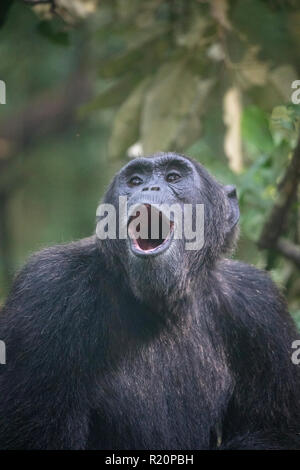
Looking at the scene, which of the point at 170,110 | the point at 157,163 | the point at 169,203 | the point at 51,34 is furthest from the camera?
the point at 170,110

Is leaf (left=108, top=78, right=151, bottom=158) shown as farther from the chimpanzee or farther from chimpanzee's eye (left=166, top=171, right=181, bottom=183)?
chimpanzee's eye (left=166, top=171, right=181, bottom=183)

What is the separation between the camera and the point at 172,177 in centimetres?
579

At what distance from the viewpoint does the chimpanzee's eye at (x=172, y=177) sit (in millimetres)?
5762

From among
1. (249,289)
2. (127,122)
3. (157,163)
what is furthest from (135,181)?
(127,122)

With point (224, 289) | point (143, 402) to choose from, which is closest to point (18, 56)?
point (224, 289)

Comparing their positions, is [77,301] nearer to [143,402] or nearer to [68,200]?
[143,402]

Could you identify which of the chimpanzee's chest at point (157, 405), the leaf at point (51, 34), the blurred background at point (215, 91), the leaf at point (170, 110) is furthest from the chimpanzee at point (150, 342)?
the leaf at point (51, 34)

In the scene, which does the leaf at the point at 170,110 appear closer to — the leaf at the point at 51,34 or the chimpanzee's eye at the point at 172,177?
the leaf at the point at 51,34

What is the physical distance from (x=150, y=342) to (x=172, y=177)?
109 cm

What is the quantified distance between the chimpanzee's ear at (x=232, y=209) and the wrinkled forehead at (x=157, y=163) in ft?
1.48

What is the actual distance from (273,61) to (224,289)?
1978 millimetres

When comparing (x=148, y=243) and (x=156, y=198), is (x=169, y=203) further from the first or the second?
(x=148, y=243)

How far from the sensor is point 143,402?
5613 mm

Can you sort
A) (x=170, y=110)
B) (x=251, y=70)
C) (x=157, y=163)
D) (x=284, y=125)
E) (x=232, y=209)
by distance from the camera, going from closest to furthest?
(x=157, y=163) < (x=232, y=209) < (x=284, y=125) < (x=170, y=110) < (x=251, y=70)
